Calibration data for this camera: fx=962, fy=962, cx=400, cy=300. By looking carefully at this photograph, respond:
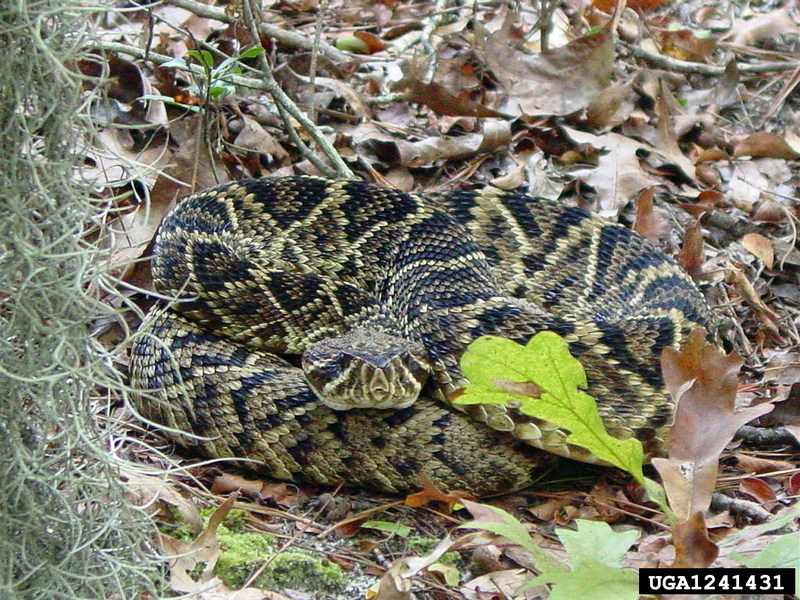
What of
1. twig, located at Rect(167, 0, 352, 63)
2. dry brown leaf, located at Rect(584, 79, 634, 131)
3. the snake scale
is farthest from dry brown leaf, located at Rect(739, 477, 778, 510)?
twig, located at Rect(167, 0, 352, 63)

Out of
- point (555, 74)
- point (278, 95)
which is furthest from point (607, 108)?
point (278, 95)

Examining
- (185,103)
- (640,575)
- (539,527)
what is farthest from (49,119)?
(185,103)

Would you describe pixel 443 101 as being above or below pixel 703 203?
above

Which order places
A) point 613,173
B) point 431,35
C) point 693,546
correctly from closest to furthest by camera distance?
point 693,546 → point 613,173 → point 431,35

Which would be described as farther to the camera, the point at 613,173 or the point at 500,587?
the point at 613,173

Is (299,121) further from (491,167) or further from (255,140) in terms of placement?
(491,167)

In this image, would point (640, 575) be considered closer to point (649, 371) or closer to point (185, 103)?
point (649, 371)

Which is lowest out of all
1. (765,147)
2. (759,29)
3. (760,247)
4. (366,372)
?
(760,247)
